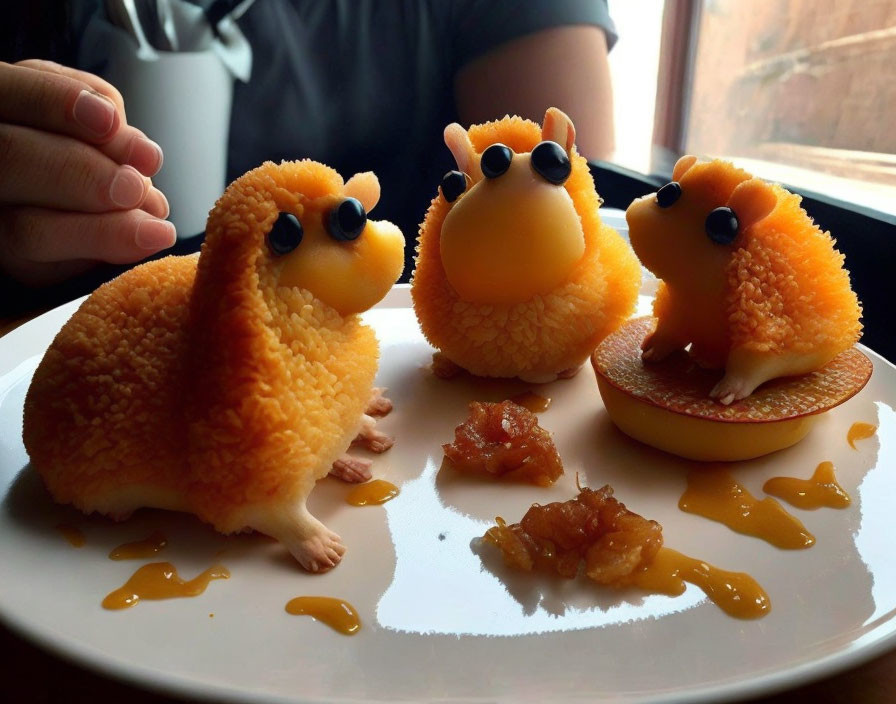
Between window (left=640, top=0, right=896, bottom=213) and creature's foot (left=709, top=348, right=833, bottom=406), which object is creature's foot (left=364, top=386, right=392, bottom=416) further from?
window (left=640, top=0, right=896, bottom=213)

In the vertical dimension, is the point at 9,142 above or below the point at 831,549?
above

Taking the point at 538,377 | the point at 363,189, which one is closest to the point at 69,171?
the point at 363,189

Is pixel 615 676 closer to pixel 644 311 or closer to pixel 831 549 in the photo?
pixel 831 549

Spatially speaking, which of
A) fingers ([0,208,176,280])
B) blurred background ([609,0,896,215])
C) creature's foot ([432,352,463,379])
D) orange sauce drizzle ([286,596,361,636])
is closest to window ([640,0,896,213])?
blurred background ([609,0,896,215])

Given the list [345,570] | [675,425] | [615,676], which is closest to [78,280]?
[345,570]

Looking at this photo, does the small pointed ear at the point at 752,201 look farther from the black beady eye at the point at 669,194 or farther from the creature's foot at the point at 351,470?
the creature's foot at the point at 351,470

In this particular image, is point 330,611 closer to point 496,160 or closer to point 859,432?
point 496,160

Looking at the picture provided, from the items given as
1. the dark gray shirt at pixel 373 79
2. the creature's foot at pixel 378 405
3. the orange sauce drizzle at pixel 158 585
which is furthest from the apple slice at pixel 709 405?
the dark gray shirt at pixel 373 79

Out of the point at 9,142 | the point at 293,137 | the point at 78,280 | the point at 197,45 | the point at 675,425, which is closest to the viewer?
the point at 675,425
